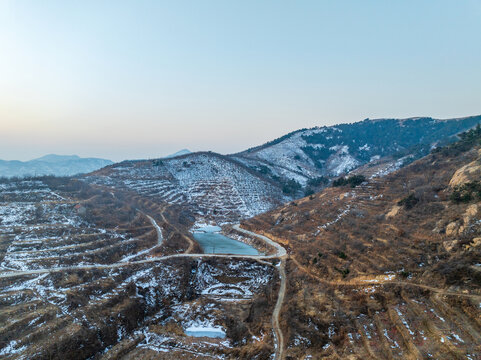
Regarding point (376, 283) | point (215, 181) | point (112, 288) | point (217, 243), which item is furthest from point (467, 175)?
point (215, 181)

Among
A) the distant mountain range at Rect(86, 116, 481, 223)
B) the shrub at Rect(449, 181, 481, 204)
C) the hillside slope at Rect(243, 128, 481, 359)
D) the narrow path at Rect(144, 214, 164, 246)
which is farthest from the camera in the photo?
the distant mountain range at Rect(86, 116, 481, 223)

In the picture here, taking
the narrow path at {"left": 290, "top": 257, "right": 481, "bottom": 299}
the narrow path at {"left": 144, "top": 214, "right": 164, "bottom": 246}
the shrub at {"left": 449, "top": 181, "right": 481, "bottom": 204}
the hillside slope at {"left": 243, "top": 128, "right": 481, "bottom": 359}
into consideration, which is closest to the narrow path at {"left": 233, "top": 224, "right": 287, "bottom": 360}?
the hillside slope at {"left": 243, "top": 128, "right": 481, "bottom": 359}

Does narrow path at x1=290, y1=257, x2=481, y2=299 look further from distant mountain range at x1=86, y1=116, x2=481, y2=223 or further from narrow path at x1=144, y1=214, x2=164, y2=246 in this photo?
distant mountain range at x1=86, y1=116, x2=481, y2=223

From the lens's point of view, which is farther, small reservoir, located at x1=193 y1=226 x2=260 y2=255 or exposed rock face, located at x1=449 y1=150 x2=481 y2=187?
small reservoir, located at x1=193 y1=226 x2=260 y2=255

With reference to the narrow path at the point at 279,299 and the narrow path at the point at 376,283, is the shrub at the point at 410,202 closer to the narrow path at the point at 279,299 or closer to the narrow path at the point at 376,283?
the narrow path at the point at 376,283

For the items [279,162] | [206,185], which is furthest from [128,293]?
[279,162]

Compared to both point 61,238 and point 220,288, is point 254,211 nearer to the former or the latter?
point 220,288

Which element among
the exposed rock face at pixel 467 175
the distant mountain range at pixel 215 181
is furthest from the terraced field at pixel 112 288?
the exposed rock face at pixel 467 175
